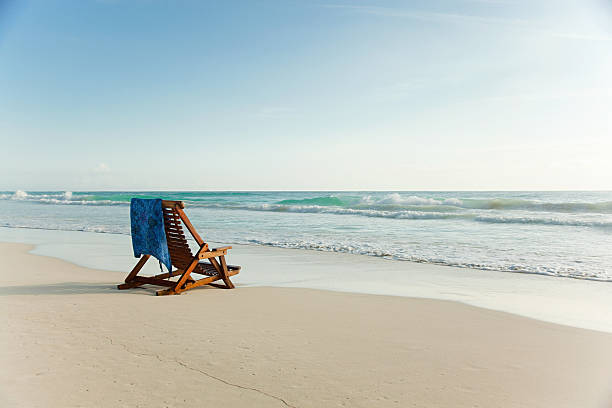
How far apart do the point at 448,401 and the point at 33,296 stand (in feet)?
17.1

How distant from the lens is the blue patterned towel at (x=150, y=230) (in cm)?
523

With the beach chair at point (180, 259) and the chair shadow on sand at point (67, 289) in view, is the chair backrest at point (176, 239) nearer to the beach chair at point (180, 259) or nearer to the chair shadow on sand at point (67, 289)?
the beach chair at point (180, 259)

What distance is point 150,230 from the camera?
533cm

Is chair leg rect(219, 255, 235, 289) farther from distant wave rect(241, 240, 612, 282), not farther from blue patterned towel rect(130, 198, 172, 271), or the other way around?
distant wave rect(241, 240, 612, 282)

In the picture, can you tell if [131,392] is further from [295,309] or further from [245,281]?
[245,281]

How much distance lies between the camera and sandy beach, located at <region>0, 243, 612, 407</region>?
2426mm

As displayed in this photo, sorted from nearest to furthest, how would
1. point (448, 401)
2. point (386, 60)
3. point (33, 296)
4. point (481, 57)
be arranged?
1. point (448, 401)
2. point (33, 296)
3. point (481, 57)
4. point (386, 60)

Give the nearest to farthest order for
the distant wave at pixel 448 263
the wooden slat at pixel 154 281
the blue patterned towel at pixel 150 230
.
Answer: the blue patterned towel at pixel 150 230, the wooden slat at pixel 154 281, the distant wave at pixel 448 263

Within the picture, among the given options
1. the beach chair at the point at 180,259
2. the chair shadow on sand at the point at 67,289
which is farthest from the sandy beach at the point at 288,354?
the beach chair at the point at 180,259

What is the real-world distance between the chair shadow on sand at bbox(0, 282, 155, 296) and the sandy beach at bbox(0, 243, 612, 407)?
27 cm

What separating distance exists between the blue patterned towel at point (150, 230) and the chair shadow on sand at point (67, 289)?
1.94 ft

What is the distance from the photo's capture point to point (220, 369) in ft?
9.09

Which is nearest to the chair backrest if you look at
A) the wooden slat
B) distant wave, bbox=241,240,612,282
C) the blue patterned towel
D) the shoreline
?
the blue patterned towel

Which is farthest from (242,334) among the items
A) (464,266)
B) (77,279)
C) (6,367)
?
(464,266)
